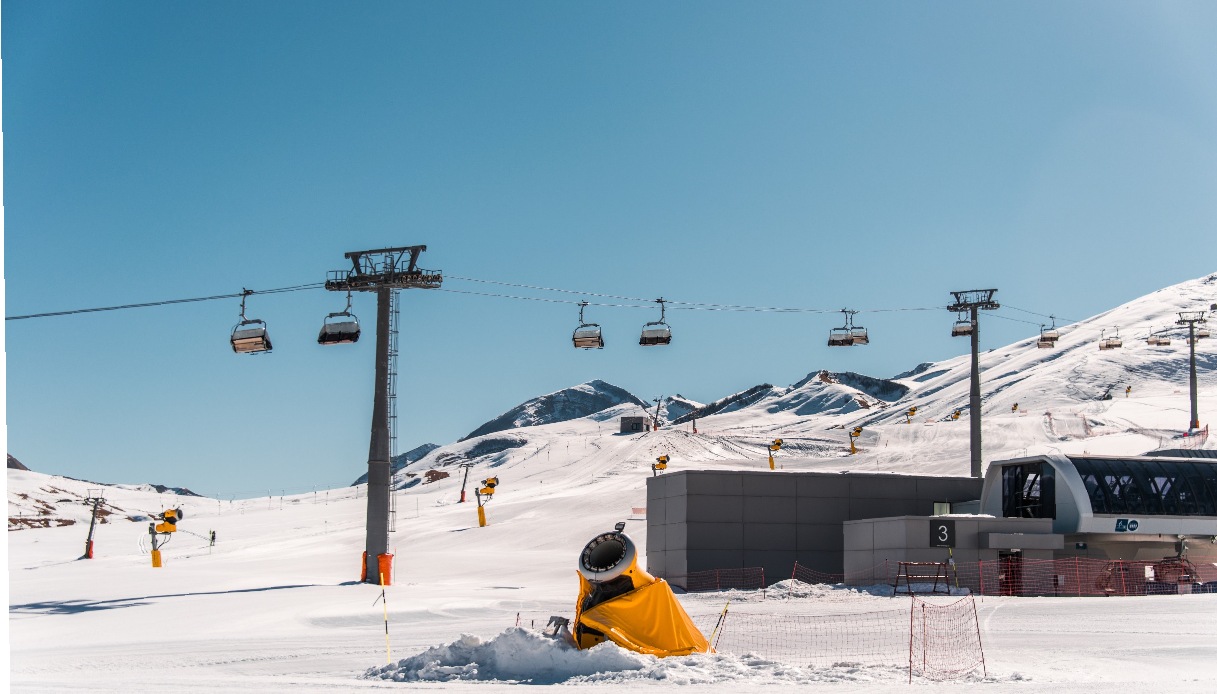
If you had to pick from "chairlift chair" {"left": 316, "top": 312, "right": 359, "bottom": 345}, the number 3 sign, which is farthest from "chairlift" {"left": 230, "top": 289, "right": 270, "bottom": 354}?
the number 3 sign

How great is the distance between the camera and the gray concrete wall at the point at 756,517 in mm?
36000

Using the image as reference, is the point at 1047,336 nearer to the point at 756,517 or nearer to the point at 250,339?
the point at 756,517

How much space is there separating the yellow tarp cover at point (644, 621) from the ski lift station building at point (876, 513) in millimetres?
19219

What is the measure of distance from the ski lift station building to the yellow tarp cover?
757 inches

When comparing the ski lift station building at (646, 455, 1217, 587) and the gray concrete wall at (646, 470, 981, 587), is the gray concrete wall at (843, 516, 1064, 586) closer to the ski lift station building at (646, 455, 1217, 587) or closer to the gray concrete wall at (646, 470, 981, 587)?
the ski lift station building at (646, 455, 1217, 587)

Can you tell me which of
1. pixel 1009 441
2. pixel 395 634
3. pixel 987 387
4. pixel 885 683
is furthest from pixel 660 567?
pixel 987 387

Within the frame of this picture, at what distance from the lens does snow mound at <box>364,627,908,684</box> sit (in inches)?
550

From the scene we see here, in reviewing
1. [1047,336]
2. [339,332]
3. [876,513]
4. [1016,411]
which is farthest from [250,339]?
[1016,411]

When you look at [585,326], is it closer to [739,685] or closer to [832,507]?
[832,507]

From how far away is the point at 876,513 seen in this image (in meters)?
38.3

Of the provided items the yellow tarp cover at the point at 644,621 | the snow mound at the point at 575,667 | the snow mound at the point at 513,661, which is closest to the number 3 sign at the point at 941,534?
the snow mound at the point at 575,667

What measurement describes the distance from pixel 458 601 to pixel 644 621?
13.8m

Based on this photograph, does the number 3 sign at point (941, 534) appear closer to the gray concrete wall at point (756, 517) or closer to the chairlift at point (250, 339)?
the gray concrete wall at point (756, 517)

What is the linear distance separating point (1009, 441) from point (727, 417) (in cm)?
9061
